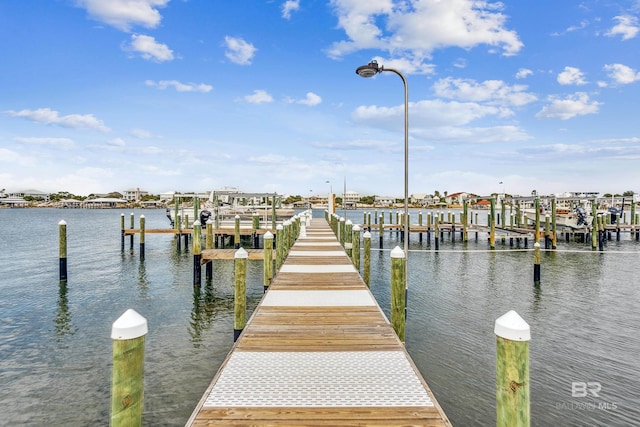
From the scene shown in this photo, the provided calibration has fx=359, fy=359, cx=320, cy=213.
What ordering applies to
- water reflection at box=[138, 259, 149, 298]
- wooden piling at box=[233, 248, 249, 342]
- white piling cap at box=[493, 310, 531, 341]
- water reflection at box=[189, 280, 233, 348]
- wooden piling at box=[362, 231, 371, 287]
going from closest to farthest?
white piling cap at box=[493, 310, 531, 341]
wooden piling at box=[233, 248, 249, 342]
water reflection at box=[189, 280, 233, 348]
wooden piling at box=[362, 231, 371, 287]
water reflection at box=[138, 259, 149, 298]

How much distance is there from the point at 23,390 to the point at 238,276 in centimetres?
546

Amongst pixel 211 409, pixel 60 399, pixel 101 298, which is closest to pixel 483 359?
pixel 211 409

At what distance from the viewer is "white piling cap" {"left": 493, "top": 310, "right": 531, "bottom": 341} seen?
11.0 ft

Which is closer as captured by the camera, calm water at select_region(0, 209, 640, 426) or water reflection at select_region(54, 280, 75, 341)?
calm water at select_region(0, 209, 640, 426)

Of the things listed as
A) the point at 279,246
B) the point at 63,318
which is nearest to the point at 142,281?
the point at 63,318

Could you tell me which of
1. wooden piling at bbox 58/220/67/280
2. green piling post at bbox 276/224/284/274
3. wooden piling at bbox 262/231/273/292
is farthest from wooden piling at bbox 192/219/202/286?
wooden piling at bbox 58/220/67/280

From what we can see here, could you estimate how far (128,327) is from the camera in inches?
135

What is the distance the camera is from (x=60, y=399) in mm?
8023

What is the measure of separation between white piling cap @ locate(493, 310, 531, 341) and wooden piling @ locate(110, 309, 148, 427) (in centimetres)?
341

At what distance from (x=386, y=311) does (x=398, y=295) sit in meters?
6.95

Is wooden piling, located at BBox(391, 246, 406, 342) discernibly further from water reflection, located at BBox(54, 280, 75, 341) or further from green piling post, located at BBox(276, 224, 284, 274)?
water reflection, located at BBox(54, 280, 75, 341)

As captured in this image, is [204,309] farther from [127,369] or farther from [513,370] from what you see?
[513,370]

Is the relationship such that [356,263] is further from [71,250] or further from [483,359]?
[71,250]

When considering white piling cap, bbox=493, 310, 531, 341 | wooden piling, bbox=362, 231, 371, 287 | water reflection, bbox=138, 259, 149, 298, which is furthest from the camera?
water reflection, bbox=138, 259, 149, 298
